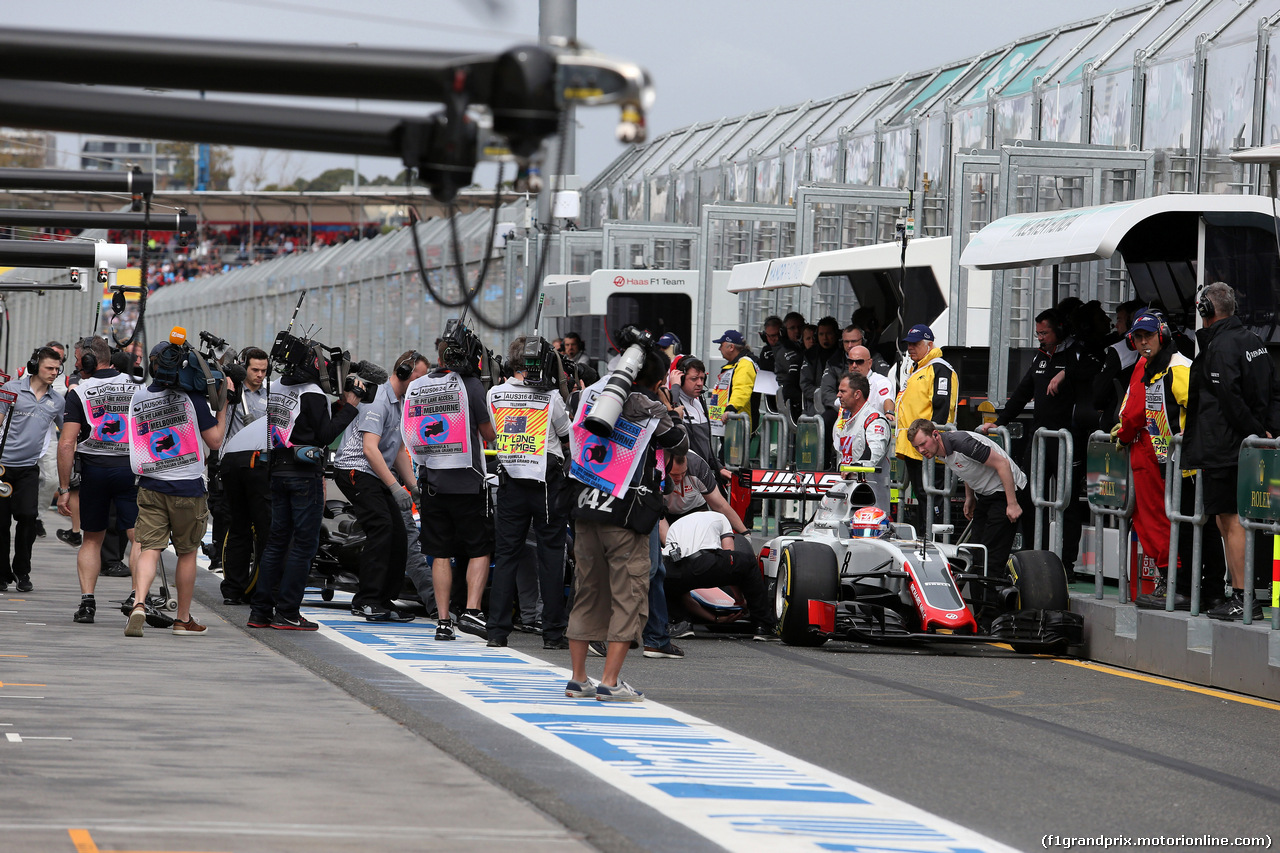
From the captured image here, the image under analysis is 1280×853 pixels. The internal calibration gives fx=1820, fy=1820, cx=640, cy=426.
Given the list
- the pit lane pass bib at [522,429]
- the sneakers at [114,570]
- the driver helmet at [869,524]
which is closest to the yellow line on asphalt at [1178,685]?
the driver helmet at [869,524]

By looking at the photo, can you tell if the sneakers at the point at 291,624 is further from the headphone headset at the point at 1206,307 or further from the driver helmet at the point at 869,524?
the headphone headset at the point at 1206,307

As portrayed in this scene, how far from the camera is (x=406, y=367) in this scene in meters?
Result: 12.7

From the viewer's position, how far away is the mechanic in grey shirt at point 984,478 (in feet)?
40.2

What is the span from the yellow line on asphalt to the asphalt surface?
0.14 feet

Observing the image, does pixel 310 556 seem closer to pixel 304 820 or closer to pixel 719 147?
pixel 304 820

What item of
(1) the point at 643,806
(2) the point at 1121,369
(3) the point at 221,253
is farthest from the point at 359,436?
(3) the point at 221,253

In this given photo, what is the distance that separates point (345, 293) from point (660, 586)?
2334cm

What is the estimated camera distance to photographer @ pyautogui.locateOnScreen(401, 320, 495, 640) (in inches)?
463

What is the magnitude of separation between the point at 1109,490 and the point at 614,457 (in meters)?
4.01

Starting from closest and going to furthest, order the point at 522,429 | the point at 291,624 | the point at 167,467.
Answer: the point at 167,467 < the point at 522,429 < the point at 291,624

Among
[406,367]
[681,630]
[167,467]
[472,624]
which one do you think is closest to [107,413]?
[167,467]

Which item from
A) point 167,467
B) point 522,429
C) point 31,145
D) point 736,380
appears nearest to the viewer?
point 31,145

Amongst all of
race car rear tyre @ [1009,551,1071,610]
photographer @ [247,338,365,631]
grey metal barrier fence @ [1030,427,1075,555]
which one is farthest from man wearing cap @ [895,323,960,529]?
photographer @ [247,338,365,631]

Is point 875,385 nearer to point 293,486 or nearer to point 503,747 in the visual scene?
point 293,486
